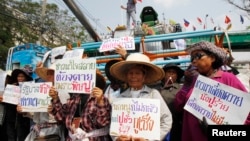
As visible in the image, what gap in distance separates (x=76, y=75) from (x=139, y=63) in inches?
27.4

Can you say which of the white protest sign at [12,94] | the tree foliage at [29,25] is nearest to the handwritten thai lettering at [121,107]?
the white protest sign at [12,94]

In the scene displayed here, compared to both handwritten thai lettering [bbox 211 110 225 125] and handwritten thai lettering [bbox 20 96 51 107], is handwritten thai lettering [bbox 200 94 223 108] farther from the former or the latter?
handwritten thai lettering [bbox 20 96 51 107]

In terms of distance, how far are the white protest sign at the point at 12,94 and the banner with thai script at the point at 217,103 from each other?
2631 mm

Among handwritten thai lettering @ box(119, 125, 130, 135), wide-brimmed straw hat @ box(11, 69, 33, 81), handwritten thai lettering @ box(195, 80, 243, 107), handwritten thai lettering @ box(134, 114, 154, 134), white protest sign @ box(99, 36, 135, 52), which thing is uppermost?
white protest sign @ box(99, 36, 135, 52)

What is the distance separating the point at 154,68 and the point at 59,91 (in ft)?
3.42

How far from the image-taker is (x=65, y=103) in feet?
9.51

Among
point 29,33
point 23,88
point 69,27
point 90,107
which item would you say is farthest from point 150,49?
point 69,27

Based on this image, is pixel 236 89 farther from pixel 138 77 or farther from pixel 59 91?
pixel 59 91

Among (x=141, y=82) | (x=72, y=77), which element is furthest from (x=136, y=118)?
(x=72, y=77)

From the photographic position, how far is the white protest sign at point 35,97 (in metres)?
3.26

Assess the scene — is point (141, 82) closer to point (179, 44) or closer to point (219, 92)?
point (219, 92)

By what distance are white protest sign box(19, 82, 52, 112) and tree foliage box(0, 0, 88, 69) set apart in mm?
11542

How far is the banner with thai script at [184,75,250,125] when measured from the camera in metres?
2.07

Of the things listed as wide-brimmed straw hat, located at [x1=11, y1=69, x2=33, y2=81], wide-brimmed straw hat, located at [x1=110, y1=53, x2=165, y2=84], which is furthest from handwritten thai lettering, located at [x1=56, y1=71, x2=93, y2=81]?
wide-brimmed straw hat, located at [x1=11, y1=69, x2=33, y2=81]
